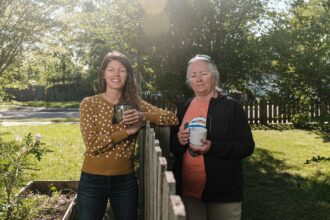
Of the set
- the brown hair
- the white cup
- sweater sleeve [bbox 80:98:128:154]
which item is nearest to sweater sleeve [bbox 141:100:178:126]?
the brown hair

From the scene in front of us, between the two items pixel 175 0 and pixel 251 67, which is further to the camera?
pixel 251 67

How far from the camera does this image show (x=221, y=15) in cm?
764

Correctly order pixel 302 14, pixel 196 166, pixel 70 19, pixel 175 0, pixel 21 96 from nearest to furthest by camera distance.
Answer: pixel 196 166
pixel 302 14
pixel 175 0
pixel 70 19
pixel 21 96

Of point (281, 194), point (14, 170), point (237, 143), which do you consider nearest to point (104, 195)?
point (237, 143)

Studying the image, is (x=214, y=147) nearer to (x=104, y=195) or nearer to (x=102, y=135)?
(x=102, y=135)

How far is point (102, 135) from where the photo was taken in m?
2.67

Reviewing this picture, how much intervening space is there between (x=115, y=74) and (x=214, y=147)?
2.68 feet

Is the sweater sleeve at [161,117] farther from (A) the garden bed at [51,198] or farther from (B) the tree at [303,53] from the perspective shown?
(B) the tree at [303,53]

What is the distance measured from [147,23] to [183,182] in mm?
5310

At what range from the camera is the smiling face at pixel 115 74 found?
281 cm

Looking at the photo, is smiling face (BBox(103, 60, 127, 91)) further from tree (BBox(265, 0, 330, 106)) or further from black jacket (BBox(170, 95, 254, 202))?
tree (BBox(265, 0, 330, 106))

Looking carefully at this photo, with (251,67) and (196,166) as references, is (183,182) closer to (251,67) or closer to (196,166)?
(196,166)

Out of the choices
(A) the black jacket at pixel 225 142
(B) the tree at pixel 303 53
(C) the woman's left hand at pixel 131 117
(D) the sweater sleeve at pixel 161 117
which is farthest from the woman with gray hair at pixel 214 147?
(B) the tree at pixel 303 53

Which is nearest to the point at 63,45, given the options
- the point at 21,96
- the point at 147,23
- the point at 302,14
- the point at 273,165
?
the point at 147,23
